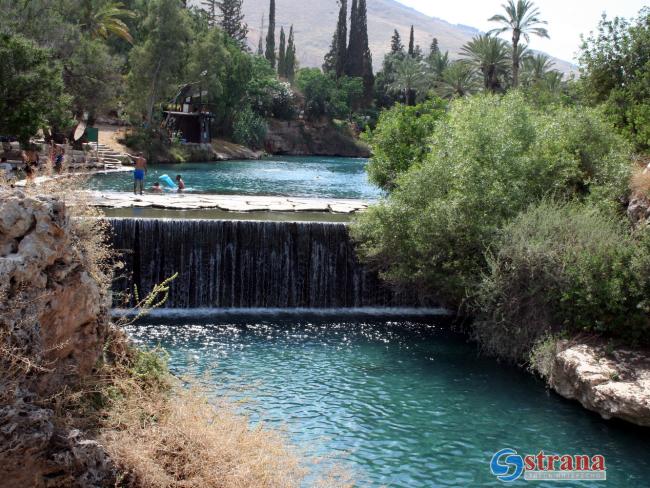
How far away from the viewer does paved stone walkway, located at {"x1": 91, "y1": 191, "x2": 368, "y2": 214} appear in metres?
19.3

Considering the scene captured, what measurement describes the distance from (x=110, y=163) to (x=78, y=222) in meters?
31.1

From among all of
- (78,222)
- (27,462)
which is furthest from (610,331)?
(27,462)

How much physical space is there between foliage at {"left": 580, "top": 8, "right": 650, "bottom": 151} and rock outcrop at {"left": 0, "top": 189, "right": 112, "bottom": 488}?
15328 millimetres

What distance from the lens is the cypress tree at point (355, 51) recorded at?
8100 cm

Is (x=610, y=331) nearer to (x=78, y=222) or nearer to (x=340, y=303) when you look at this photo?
(x=340, y=303)

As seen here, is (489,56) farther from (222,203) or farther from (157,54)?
(222,203)

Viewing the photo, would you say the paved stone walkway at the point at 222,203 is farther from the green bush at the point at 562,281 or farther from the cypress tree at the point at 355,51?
the cypress tree at the point at 355,51

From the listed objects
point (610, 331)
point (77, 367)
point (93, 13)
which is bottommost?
point (610, 331)

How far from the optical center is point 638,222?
548 inches

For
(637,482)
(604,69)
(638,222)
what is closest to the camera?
(637,482)

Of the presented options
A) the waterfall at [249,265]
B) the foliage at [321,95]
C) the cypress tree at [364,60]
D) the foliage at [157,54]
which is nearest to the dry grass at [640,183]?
the waterfall at [249,265]

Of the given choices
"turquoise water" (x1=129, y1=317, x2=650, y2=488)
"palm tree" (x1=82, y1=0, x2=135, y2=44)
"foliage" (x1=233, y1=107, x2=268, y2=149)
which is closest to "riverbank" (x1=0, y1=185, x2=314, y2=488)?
"turquoise water" (x1=129, y1=317, x2=650, y2=488)

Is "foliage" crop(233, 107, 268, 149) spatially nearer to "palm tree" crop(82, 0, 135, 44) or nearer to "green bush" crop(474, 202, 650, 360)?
"palm tree" crop(82, 0, 135, 44)

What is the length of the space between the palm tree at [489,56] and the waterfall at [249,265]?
34946 mm
